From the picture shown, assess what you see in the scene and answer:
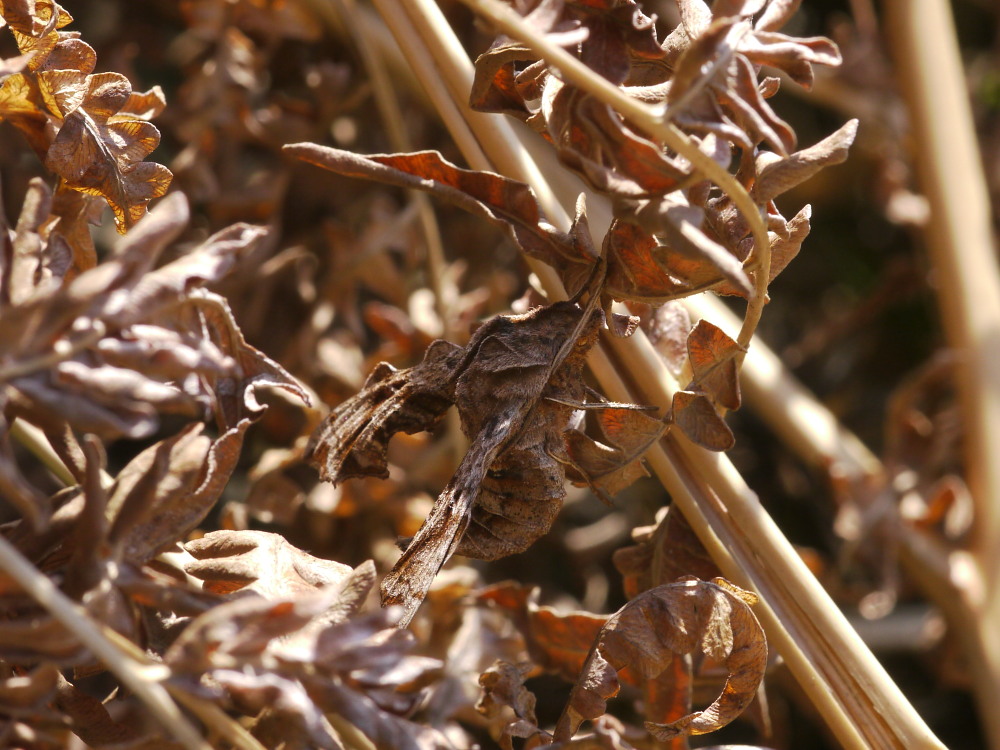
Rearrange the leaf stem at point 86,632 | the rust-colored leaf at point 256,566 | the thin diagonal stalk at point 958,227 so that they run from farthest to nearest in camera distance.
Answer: the thin diagonal stalk at point 958,227, the rust-colored leaf at point 256,566, the leaf stem at point 86,632

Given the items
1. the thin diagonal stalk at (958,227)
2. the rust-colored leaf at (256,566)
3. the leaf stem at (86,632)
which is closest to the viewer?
the leaf stem at (86,632)

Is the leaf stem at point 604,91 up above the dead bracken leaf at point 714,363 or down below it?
above

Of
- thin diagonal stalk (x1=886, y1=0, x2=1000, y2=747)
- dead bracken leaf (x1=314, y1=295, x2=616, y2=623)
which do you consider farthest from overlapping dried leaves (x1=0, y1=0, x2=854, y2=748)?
thin diagonal stalk (x1=886, y1=0, x2=1000, y2=747)

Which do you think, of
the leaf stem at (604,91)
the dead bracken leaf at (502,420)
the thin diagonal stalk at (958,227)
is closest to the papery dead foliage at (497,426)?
the dead bracken leaf at (502,420)

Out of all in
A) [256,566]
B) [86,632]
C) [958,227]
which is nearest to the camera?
[86,632]

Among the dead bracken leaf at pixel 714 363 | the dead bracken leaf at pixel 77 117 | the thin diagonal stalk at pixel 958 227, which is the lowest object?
the thin diagonal stalk at pixel 958 227

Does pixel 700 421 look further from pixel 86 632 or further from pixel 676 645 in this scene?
pixel 86 632

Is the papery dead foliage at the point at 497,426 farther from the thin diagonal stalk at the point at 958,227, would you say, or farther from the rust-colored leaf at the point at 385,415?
the thin diagonal stalk at the point at 958,227

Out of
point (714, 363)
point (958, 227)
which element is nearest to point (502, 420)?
point (714, 363)
